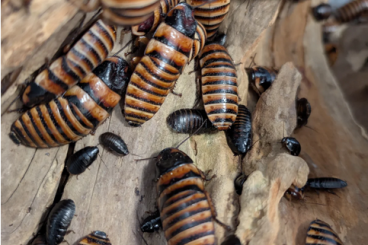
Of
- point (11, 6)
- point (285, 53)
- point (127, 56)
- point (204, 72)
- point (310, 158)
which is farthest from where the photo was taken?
point (285, 53)

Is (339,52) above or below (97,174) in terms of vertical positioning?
below

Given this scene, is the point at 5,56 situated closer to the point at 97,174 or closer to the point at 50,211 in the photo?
the point at 97,174

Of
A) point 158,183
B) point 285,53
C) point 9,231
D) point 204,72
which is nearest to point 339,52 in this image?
point 285,53

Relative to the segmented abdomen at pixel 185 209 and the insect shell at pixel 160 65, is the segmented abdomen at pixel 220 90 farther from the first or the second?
the segmented abdomen at pixel 185 209

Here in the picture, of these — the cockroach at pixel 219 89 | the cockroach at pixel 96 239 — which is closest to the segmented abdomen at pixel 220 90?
the cockroach at pixel 219 89

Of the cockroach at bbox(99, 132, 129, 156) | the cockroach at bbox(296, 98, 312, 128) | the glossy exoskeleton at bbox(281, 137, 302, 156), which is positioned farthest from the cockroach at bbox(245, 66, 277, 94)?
the cockroach at bbox(99, 132, 129, 156)
